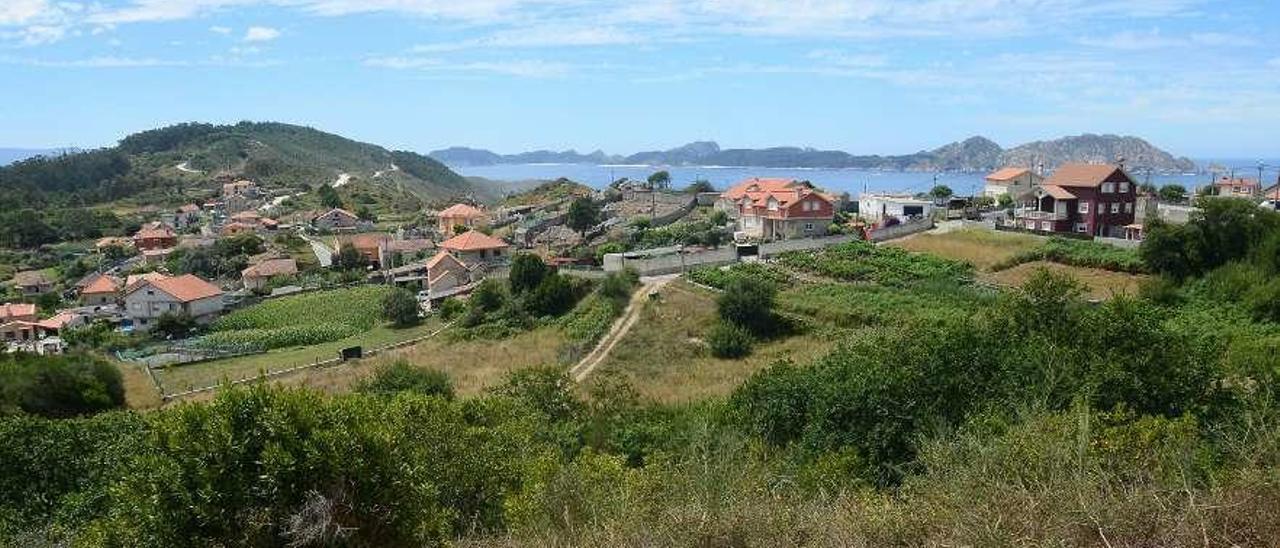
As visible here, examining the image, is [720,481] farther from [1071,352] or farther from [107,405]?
[107,405]

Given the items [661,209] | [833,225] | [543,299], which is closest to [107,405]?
[543,299]

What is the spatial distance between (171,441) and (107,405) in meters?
21.8

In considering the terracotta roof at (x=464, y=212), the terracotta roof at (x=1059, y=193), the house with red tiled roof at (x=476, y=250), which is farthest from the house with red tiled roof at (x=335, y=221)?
the terracotta roof at (x=1059, y=193)

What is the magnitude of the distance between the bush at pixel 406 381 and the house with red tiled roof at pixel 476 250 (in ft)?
88.1

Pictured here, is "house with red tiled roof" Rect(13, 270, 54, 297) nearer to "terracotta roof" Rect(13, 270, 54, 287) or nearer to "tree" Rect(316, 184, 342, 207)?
"terracotta roof" Rect(13, 270, 54, 287)

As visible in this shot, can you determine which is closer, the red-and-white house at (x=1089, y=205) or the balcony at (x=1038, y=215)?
the red-and-white house at (x=1089, y=205)

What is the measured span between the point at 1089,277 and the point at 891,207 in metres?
21.1

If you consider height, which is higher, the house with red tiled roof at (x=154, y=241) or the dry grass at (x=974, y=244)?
the dry grass at (x=974, y=244)

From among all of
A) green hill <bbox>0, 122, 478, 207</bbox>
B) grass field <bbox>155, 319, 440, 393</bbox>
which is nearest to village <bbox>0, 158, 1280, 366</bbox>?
grass field <bbox>155, 319, 440, 393</bbox>

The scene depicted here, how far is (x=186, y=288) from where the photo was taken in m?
46.9

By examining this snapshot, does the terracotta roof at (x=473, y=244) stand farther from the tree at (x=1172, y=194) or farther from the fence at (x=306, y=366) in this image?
the tree at (x=1172, y=194)

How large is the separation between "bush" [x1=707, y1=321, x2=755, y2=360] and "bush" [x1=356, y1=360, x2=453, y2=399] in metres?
7.98

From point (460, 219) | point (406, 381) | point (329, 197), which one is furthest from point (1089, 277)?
point (329, 197)

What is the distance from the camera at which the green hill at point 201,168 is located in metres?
104
